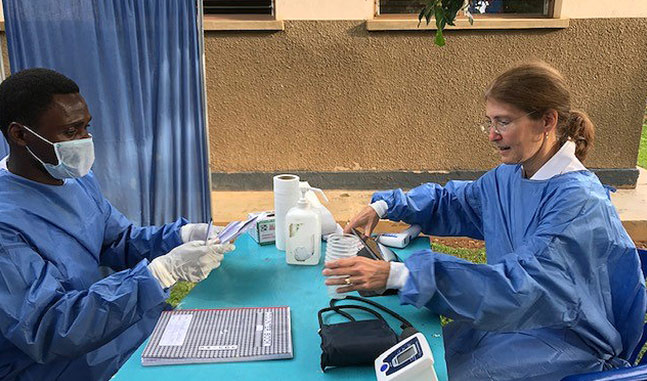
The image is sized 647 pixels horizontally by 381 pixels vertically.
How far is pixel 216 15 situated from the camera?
16.1 ft

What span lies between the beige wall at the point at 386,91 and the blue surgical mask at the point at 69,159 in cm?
321

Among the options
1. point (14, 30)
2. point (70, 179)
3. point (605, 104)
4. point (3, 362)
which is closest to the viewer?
point (3, 362)

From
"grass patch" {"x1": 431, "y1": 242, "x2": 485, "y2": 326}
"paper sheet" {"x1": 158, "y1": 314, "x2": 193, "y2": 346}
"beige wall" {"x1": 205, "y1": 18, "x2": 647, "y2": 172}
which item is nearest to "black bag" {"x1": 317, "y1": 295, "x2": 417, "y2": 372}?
"paper sheet" {"x1": 158, "y1": 314, "x2": 193, "y2": 346}

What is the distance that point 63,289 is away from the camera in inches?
59.2

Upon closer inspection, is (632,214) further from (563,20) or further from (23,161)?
(23,161)

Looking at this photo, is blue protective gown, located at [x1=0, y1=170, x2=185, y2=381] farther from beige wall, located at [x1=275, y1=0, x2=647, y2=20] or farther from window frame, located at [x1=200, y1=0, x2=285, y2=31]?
beige wall, located at [x1=275, y1=0, x2=647, y2=20]

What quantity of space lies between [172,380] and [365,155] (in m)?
3.98

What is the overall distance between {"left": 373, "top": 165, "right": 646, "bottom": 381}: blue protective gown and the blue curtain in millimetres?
2136

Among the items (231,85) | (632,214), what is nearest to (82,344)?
(231,85)

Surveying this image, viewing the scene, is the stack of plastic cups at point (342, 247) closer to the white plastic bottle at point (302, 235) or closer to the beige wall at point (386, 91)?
the white plastic bottle at point (302, 235)

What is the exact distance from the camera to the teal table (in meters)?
1.26

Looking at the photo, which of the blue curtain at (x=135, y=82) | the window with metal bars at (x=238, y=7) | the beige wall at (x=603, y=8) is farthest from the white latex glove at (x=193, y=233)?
the beige wall at (x=603, y=8)

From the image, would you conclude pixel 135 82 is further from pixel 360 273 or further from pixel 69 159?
pixel 360 273

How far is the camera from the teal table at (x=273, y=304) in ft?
4.13
